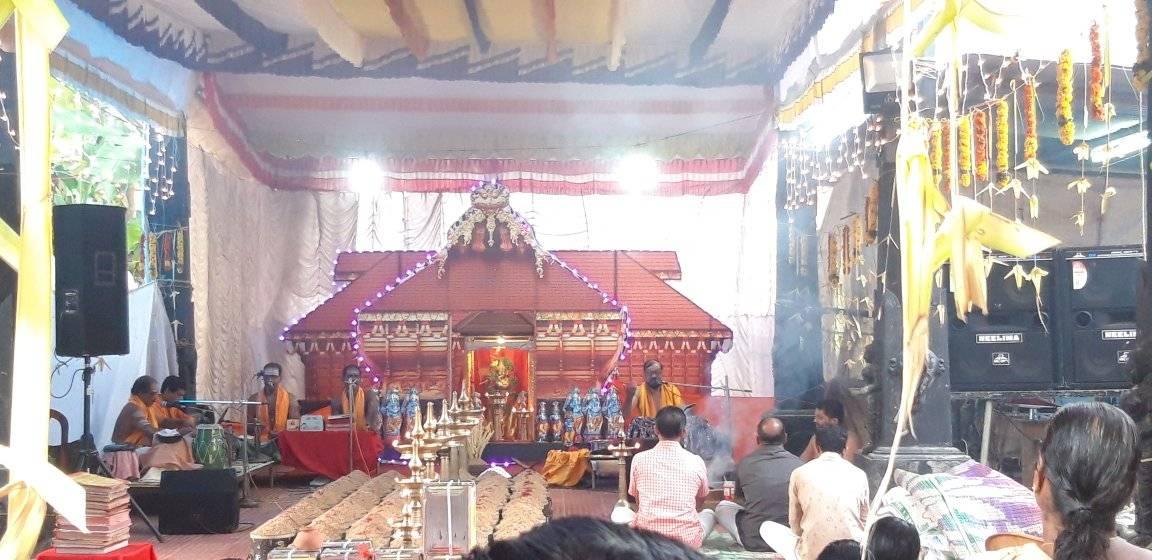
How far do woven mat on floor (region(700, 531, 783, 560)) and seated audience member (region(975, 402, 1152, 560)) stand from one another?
2434mm

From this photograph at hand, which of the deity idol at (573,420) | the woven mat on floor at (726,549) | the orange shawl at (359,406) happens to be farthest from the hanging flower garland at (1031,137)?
the orange shawl at (359,406)

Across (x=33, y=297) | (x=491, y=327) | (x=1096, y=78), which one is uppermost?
(x=1096, y=78)

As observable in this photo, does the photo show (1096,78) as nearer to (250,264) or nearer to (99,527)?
(99,527)

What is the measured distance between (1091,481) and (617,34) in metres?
6.30

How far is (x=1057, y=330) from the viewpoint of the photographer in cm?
480

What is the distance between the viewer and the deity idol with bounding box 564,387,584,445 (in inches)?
309

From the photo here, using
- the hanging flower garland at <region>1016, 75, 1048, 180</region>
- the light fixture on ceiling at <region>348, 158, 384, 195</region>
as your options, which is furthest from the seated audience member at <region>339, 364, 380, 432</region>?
the hanging flower garland at <region>1016, 75, 1048, 180</region>

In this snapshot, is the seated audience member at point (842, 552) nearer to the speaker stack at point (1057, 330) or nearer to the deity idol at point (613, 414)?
the speaker stack at point (1057, 330)

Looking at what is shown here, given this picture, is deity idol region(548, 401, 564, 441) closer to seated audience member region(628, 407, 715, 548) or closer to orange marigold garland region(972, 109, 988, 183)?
seated audience member region(628, 407, 715, 548)

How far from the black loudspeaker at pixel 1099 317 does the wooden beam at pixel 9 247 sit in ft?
16.4

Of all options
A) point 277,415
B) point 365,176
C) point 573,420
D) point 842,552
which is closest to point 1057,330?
point 842,552

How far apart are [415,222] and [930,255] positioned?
30.0 ft

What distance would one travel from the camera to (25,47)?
77 cm

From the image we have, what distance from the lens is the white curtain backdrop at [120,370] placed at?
597 cm
